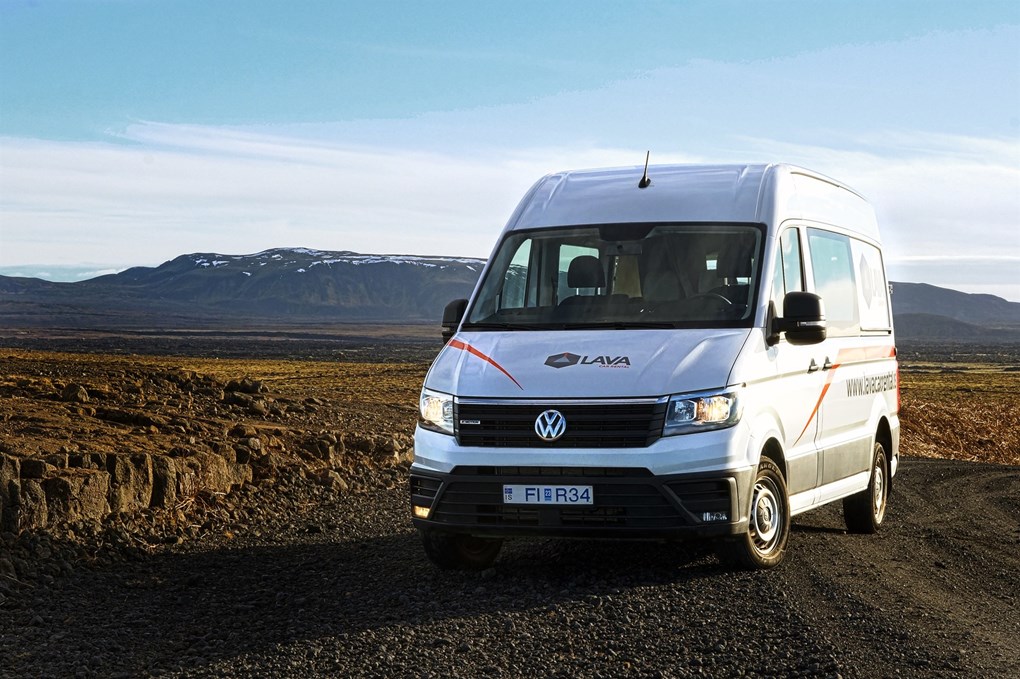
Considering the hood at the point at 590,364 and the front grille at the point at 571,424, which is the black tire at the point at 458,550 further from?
the hood at the point at 590,364

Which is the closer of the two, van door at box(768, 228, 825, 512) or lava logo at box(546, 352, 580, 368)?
lava logo at box(546, 352, 580, 368)

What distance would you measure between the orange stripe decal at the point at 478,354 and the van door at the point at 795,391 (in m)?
1.72

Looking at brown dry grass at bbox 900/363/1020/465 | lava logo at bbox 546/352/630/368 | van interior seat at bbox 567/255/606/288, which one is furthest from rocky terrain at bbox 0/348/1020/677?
brown dry grass at bbox 900/363/1020/465

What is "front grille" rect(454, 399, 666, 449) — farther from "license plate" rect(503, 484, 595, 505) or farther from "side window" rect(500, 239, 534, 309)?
"side window" rect(500, 239, 534, 309)

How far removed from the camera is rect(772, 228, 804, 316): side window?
325 inches

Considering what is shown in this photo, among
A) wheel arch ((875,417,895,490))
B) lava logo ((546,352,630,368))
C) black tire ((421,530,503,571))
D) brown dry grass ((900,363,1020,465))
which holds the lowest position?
brown dry grass ((900,363,1020,465))

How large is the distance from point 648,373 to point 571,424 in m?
0.55

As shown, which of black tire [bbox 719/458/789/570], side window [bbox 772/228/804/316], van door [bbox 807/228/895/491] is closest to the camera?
black tire [bbox 719/458/789/570]

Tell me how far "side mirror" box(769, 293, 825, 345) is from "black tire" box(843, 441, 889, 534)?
8.28ft

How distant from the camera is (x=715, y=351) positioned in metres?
7.43

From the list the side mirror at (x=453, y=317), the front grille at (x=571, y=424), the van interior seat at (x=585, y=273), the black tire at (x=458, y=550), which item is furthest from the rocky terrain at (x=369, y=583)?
the van interior seat at (x=585, y=273)

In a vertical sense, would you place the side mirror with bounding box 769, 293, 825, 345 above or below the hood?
above

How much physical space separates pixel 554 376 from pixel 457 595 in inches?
57.7

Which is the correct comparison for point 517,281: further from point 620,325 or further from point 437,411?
point 437,411
